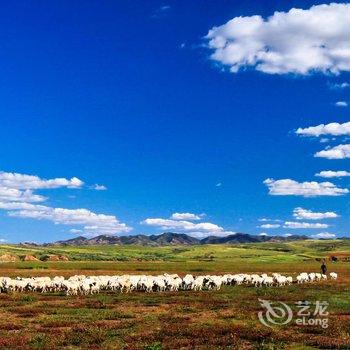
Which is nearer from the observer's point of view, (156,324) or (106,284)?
(156,324)

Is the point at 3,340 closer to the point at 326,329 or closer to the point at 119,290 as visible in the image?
the point at 326,329

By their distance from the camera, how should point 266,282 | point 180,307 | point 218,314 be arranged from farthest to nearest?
point 266,282
point 180,307
point 218,314

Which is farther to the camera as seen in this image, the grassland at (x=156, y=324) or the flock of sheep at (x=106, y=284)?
the flock of sheep at (x=106, y=284)

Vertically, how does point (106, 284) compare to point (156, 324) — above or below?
above

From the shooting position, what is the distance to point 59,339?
73.1ft

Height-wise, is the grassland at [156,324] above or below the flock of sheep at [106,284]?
below

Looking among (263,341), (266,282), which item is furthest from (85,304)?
(266,282)

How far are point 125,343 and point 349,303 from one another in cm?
2009

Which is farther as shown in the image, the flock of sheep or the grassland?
the flock of sheep

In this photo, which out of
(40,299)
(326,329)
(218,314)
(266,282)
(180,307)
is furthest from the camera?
(266,282)

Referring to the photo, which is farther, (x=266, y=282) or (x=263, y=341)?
(x=266, y=282)

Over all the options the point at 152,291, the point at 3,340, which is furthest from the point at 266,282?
the point at 3,340

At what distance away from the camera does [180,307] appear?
3388cm

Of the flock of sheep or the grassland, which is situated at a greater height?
the flock of sheep
